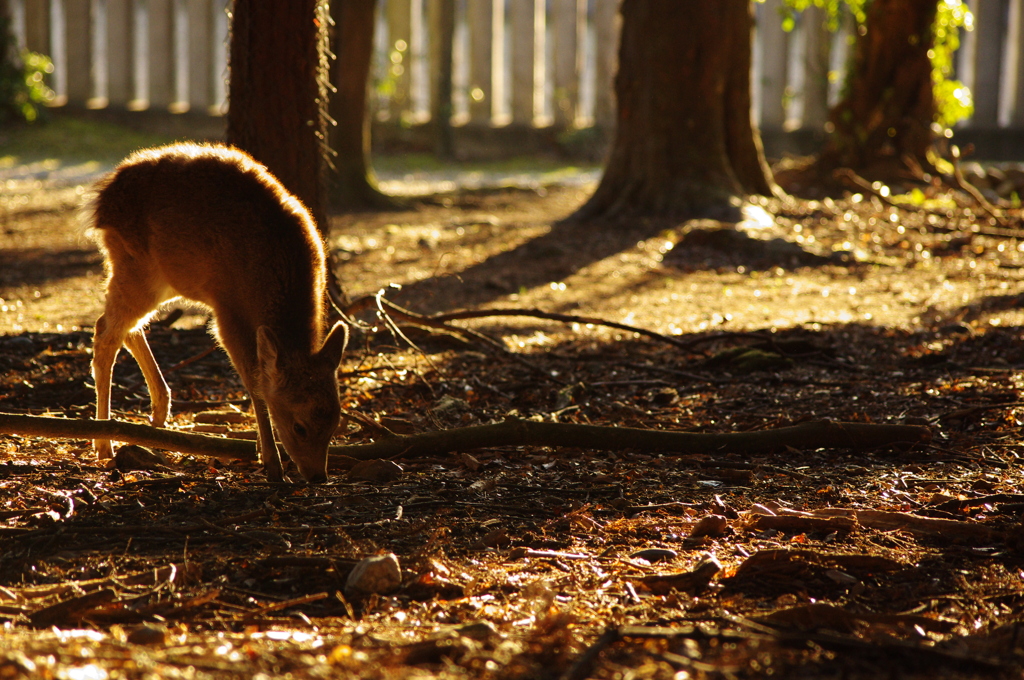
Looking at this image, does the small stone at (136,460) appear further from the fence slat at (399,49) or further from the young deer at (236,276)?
the fence slat at (399,49)

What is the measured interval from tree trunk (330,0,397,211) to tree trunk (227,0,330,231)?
649 cm

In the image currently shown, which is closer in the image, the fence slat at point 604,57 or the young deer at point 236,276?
the young deer at point 236,276

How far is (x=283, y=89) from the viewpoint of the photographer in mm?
6066

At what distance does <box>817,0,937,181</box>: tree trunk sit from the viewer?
1459cm

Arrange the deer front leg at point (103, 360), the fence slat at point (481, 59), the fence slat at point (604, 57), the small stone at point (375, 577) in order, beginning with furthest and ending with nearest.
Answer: the fence slat at point (481, 59)
the fence slat at point (604, 57)
the deer front leg at point (103, 360)
the small stone at point (375, 577)

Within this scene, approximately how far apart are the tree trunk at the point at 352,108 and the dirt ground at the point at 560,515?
5189 mm

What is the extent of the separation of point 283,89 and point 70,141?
577 inches

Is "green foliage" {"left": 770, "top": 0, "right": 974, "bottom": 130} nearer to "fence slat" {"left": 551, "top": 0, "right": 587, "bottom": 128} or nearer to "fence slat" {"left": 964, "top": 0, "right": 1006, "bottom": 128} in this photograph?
"fence slat" {"left": 964, "top": 0, "right": 1006, "bottom": 128}

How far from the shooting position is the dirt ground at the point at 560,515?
2.86 m

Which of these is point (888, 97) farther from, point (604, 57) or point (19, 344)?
point (19, 344)

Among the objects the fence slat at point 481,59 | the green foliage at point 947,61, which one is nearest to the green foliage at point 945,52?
the green foliage at point 947,61

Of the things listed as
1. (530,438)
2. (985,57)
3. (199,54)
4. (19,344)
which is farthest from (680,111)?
(199,54)

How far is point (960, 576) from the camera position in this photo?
360 cm

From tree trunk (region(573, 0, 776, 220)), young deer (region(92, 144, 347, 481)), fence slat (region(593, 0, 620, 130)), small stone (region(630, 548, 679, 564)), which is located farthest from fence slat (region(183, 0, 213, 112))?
small stone (region(630, 548, 679, 564))
